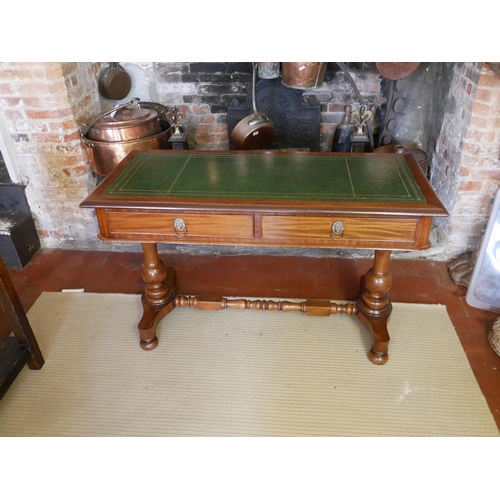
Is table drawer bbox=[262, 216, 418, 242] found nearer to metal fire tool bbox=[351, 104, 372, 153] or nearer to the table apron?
the table apron

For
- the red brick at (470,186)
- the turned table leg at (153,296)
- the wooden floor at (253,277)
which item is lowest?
the wooden floor at (253,277)

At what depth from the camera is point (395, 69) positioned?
2.38 meters

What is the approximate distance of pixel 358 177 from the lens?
1.98m

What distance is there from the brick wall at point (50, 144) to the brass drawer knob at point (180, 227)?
4.16 feet

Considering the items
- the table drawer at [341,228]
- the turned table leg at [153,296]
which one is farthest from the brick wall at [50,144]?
the table drawer at [341,228]

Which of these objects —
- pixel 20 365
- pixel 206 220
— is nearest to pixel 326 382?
pixel 206 220

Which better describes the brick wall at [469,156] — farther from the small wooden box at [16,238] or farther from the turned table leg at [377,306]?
the small wooden box at [16,238]

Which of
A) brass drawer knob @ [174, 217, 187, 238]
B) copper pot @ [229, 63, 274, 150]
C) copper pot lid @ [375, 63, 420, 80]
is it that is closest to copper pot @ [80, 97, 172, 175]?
copper pot @ [229, 63, 274, 150]

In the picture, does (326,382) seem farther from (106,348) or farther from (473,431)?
(106,348)

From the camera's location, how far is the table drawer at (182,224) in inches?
72.4

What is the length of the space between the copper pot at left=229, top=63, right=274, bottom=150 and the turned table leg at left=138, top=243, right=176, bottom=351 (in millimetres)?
995

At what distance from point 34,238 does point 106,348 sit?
1.16 m

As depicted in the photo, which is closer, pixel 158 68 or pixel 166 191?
pixel 166 191
